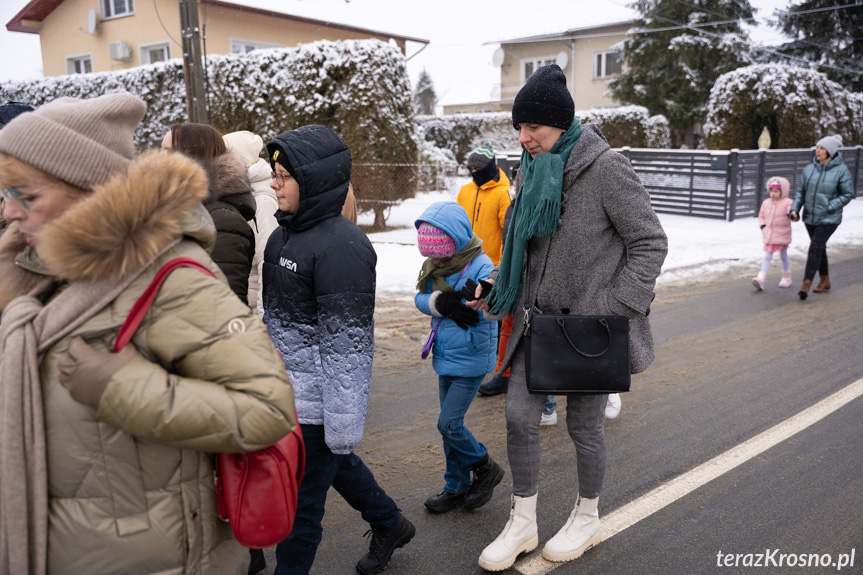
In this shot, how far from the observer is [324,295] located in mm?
2547

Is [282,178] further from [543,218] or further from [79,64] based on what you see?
[79,64]

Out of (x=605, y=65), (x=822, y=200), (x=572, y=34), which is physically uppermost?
(x=572, y=34)

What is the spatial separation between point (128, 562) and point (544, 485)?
2729 mm

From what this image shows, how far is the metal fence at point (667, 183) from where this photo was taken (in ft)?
43.6

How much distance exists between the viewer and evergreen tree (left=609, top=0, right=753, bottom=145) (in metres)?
29.1

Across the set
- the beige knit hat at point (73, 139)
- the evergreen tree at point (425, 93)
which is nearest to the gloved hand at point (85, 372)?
the beige knit hat at point (73, 139)

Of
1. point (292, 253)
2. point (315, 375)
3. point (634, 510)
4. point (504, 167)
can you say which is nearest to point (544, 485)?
point (634, 510)

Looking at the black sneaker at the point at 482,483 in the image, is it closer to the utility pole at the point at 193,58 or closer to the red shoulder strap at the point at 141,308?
the red shoulder strap at the point at 141,308

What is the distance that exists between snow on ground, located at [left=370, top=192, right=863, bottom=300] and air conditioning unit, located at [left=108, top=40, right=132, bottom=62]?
482 inches

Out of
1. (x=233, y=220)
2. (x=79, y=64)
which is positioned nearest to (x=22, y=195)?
(x=233, y=220)

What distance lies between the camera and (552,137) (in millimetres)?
3014

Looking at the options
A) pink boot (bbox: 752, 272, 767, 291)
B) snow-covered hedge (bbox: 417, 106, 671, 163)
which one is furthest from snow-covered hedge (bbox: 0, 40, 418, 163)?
snow-covered hedge (bbox: 417, 106, 671, 163)

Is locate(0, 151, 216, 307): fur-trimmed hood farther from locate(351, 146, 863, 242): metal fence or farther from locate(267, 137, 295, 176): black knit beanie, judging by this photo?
locate(351, 146, 863, 242): metal fence

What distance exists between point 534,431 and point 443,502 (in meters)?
0.84
